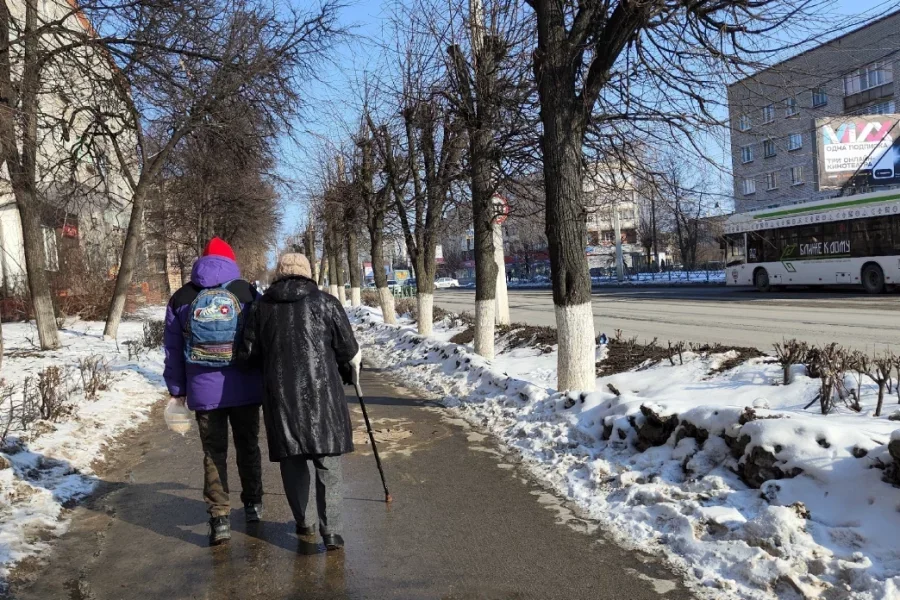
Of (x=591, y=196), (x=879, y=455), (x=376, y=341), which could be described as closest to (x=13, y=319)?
(x=376, y=341)

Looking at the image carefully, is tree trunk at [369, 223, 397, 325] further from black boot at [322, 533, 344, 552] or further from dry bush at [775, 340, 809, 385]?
black boot at [322, 533, 344, 552]

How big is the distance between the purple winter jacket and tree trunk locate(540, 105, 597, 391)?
382 centimetres

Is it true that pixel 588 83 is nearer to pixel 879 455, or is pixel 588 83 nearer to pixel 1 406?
pixel 879 455

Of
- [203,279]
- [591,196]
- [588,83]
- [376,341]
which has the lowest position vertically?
[376,341]

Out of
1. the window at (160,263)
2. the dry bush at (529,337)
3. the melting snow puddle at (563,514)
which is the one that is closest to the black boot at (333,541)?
the melting snow puddle at (563,514)

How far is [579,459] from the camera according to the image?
18.6 ft

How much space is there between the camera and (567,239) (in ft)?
23.9

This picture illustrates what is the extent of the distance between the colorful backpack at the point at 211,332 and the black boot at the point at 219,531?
0.97 meters

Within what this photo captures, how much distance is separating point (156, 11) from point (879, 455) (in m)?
10.1

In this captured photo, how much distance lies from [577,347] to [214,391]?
421 centimetres

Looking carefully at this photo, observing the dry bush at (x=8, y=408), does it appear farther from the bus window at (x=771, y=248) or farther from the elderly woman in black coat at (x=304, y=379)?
the bus window at (x=771, y=248)

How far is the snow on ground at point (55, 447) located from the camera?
450 cm

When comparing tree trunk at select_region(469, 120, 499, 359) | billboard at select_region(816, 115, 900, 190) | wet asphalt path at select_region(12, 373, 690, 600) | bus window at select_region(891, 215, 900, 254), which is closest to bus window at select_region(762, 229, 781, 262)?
bus window at select_region(891, 215, 900, 254)

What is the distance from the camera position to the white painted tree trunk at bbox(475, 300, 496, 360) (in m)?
11.4
